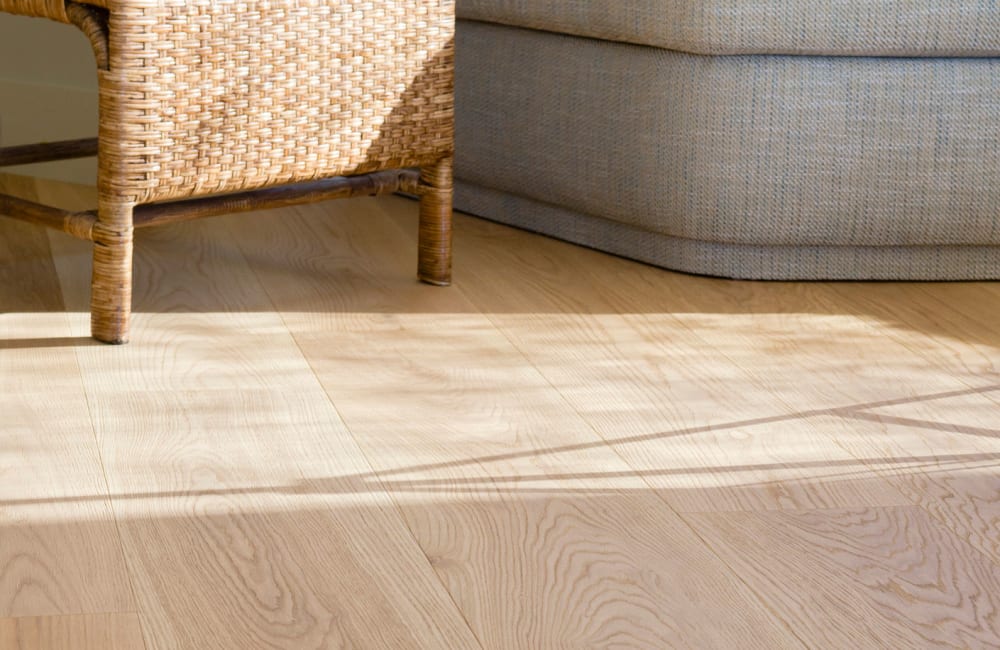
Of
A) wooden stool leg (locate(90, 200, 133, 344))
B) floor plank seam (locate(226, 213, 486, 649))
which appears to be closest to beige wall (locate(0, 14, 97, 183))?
floor plank seam (locate(226, 213, 486, 649))

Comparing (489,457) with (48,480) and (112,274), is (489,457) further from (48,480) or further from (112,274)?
(112,274)

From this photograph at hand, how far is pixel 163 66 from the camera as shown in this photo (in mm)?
1432

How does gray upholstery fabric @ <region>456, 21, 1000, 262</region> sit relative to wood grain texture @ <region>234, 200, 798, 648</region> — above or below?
above

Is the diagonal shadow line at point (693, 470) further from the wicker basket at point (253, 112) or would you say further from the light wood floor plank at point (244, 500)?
the wicker basket at point (253, 112)

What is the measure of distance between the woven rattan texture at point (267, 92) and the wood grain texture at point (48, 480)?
198 millimetres

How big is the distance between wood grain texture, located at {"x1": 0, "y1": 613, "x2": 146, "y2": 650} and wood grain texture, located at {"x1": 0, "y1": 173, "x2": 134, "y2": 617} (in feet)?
0.04

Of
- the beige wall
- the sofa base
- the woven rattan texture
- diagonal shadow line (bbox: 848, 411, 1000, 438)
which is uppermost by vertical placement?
the woven rattan texture

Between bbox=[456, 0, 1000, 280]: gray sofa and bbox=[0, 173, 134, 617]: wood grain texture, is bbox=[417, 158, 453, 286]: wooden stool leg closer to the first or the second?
bbox=[456, 0, 1000, 280]: gray sofa

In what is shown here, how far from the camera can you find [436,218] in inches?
69.1

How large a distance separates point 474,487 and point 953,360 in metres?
0.67

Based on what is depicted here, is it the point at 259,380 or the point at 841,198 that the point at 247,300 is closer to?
the point at 259,380

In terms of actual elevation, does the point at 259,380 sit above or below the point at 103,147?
below

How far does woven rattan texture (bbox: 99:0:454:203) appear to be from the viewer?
4.68ft

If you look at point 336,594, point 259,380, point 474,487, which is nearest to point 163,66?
point 259,380
